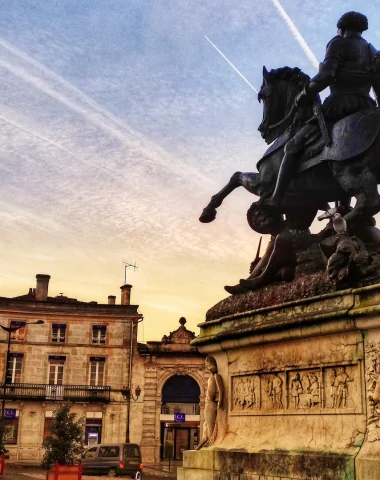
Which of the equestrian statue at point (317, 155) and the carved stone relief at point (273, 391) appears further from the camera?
the equestrian statue at point (317, 155)

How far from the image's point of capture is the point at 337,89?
8008mm

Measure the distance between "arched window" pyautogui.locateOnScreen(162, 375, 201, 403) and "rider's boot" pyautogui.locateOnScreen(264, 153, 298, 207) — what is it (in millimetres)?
40096

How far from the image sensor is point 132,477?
93.2 ft

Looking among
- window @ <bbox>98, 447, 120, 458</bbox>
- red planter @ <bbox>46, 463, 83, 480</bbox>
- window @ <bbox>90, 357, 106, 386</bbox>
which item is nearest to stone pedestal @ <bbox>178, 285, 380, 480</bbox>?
red planter @ <bbox>46, 463, 83, 480</bbox>

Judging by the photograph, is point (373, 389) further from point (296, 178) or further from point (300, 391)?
point (296, 178)

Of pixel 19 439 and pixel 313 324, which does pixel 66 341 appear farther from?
pixel 313 324

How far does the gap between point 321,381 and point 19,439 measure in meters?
41.0

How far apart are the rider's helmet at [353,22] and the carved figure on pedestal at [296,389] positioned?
13.5 ft

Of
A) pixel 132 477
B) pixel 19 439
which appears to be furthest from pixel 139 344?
pixel 132 477

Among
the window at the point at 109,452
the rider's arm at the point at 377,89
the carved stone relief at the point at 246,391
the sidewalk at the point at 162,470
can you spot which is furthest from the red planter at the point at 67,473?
the rider's arm at the point at 377,89

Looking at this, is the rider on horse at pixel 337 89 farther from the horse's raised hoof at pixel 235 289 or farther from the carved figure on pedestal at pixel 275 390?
the carved figure on pedestal at pixel 275 390

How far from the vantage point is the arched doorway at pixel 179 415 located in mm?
46156

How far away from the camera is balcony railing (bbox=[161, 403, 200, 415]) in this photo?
4641cm

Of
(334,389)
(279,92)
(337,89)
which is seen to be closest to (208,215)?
(279,92)
